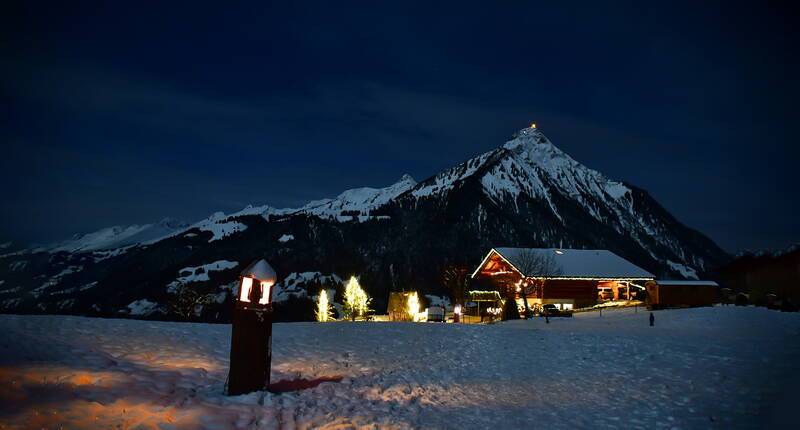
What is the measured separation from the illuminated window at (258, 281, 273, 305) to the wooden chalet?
46899 mm

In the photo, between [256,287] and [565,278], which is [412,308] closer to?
[565,278]

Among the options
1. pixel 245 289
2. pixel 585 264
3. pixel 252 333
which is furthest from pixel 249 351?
pixel 585 264

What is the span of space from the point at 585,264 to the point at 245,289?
58424 millimetres

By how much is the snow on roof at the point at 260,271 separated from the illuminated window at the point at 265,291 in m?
0.17

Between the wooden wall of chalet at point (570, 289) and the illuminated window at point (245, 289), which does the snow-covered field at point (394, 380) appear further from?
the wooden wall of chalet at point (570, 289)

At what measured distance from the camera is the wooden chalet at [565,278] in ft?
187

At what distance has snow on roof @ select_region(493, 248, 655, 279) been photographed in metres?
58.8

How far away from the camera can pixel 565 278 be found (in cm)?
5838

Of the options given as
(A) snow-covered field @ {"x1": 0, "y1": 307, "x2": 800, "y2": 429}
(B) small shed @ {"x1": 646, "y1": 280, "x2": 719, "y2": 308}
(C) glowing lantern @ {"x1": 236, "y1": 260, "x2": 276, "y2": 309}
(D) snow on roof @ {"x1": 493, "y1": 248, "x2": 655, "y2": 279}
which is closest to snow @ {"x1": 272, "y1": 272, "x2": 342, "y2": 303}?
(D) snow on roof @ {"x1": 493, "y1": 248, "x2": 655, "y2": 279}

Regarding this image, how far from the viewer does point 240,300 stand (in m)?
11.6

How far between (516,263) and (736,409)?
1819 inches

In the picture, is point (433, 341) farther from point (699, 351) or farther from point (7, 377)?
point (7, 377)

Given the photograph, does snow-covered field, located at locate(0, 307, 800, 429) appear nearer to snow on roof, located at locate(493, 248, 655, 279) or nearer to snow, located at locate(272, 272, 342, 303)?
snow on roof, located at locate(493, 248, 655, 279)

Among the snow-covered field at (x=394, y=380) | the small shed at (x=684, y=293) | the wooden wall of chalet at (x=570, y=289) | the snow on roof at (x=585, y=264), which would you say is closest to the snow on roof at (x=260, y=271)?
the snow-covered field at (x=394, y=380)
